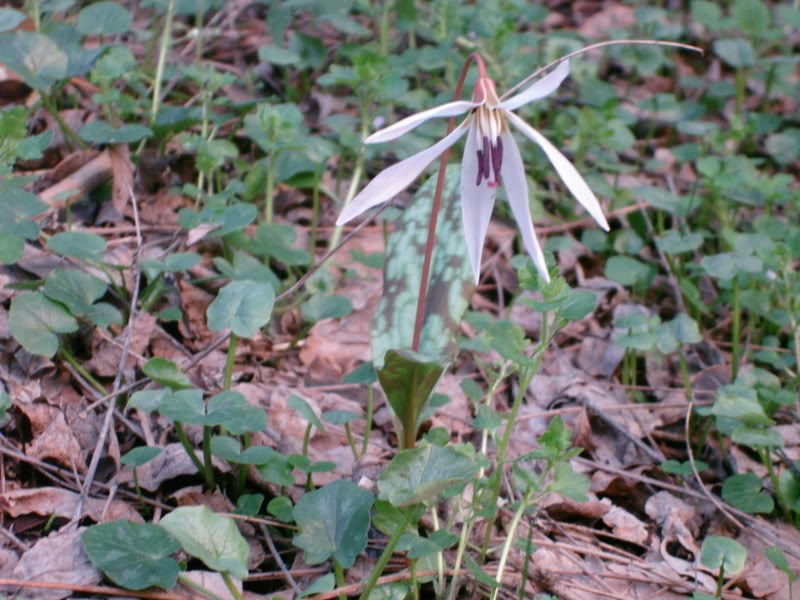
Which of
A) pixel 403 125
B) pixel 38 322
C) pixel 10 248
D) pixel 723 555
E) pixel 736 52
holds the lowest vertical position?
pixel 723 555

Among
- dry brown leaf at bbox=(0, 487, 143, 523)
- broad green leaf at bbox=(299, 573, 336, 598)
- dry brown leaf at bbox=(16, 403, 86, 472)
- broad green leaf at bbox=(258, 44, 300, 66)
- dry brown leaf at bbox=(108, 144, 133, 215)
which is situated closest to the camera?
broad green leaf at bbox=(299, 573, 336, 598)

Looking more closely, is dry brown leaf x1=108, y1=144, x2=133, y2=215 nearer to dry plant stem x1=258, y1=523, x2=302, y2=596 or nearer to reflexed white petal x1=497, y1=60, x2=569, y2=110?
dry plant stem x1=258, y1=523, x2=302, y2=596

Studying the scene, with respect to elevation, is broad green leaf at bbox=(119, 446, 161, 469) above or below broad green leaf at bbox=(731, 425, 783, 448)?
above

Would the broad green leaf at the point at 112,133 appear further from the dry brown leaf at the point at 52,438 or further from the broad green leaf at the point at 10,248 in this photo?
the dry brown leaf at the point at 52,438

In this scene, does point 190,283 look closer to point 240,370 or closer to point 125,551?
point 240,370

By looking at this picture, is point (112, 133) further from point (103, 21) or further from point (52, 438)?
point (52, 438)

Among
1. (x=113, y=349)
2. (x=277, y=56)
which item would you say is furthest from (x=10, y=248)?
(x=277, y=56)

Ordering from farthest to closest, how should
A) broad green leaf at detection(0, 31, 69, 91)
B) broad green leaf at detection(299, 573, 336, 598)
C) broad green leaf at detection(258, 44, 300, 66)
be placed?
1. broad green leaf at detection(258, 44, 300, 66)
2. broad green leaf at detection(0, 31, 69, 91)
3. broad green leaf at detection(299, 573, 336, 598)

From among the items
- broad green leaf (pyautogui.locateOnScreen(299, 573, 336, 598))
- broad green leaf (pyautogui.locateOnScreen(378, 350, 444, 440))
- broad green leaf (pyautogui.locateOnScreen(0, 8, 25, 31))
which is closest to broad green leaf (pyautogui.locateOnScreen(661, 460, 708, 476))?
broad green leaf (pyautogui.locateOnScreen(378, 350, 444, 440))

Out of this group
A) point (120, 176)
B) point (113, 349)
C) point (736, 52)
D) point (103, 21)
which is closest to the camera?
point (113, 349)
